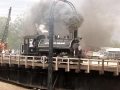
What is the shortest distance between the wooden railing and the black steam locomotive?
1.62 metres

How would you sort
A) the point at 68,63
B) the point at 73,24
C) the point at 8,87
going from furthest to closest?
the point at 73,24 → the point at 8,87 → the point at 68,63

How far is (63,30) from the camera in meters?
40.8

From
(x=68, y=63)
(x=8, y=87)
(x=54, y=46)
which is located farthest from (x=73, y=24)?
(x=68, y=63)

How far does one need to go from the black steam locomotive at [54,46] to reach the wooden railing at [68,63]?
162 cm

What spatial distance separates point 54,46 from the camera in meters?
35.5

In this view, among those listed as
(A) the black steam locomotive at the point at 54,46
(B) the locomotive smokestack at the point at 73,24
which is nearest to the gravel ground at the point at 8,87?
(A) the black steam locomotive at the point at 54,46

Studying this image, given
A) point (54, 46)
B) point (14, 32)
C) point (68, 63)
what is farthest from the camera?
point (14, 32)

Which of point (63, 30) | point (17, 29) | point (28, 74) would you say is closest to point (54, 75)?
point (28, 74)

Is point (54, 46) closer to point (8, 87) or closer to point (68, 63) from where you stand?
point (8, 87)

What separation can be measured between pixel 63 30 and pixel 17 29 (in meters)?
87.6

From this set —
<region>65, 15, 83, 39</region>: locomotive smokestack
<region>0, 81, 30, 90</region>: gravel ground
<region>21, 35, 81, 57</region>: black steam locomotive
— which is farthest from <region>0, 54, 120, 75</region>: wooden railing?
<region>65, 15, 83, 39</region>: locomotive smokestack

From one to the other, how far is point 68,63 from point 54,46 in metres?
6.97

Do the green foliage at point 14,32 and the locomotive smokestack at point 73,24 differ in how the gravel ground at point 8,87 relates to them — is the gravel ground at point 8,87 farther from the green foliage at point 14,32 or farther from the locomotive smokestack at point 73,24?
the green foliage at point 14,32

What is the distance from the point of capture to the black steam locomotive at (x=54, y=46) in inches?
1385
